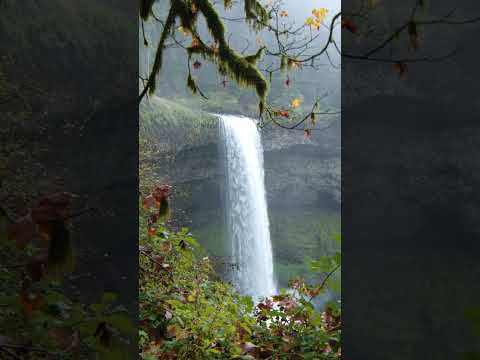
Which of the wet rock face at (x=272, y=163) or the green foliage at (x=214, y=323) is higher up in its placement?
the wet rock face at (x=272, y=163)

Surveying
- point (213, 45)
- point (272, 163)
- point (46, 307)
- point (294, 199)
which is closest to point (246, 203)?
point (272, 163)

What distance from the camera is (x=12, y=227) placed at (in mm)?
709

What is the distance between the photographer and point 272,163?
1716 cm

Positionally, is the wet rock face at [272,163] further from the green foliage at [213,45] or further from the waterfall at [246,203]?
the green foliage at [213,45]

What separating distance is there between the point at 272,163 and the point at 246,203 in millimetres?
4013

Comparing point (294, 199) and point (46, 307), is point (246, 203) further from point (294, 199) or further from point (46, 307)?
point (46, 307)

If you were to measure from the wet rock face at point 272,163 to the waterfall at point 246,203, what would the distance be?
0.72 metres

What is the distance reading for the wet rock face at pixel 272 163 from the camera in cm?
1392

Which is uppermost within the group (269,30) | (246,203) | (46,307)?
(269,30)

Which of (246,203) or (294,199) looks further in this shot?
(294,199)

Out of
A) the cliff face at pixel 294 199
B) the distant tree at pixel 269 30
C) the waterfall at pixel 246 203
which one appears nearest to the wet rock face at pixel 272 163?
the cliff face at pixel 294 199

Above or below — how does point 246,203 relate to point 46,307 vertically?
below
